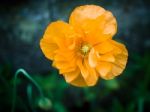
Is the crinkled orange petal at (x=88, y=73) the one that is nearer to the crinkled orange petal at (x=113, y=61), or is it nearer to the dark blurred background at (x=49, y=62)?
the crinkled orange petal at (x=113, y=61)

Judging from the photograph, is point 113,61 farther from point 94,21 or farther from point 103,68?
point 94,21

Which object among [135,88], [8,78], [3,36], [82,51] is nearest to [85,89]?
[135,88]

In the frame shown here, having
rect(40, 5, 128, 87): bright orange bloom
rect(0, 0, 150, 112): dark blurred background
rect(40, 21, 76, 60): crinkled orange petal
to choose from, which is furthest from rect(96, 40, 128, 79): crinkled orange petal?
rect(0, 0, 150, 112): dark blurred background

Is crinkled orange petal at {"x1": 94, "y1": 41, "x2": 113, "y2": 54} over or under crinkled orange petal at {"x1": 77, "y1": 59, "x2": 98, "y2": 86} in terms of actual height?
over

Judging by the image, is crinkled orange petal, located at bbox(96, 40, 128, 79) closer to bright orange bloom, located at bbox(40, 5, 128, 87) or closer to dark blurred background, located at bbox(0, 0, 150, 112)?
bright orange bloom, located at bbox(40, 5, 128, 87)

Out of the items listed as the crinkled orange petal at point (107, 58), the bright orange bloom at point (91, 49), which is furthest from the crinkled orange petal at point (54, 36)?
the crinkled orange petal at point (107, 58)

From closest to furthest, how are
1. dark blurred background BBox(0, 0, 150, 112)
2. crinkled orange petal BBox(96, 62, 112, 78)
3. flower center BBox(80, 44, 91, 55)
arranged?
crinkled orange petal BBox(96, 62, 112, 78), flower center BBox(80, 44, 91, 55), dark blurred background BBox(0, 0, 150, 112)

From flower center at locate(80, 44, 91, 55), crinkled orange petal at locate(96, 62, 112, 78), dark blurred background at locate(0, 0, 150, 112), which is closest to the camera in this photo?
crinkled orange petal at locate(96, 62, 112, 78)

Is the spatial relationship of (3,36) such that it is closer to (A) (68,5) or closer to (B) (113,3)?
(A) (68,5)
